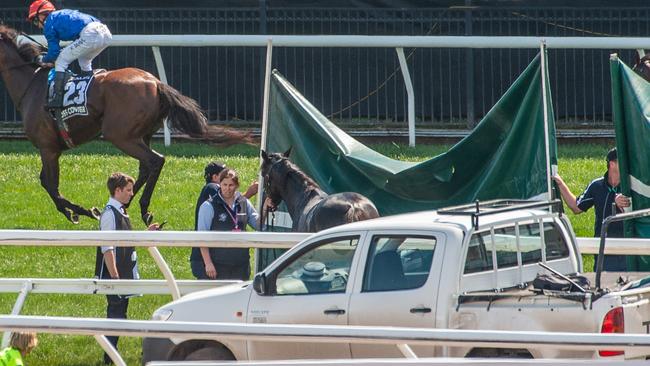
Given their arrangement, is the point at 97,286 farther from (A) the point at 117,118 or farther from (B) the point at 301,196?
(A) the point at 117,118

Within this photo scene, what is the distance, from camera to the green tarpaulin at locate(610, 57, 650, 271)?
1005 centimetres

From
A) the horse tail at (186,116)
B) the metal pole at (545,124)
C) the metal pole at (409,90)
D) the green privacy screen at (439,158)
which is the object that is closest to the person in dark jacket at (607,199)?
the metal pole at (545,124)

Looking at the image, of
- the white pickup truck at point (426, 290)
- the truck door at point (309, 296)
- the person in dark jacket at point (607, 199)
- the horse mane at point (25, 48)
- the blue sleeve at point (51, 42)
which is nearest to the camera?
the white pickup truck at point (426, 290)

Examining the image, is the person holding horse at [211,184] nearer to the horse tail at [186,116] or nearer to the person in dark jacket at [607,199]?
the horse tail at [186,116]

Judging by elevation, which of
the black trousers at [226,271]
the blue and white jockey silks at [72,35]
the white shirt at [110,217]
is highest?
the blue and white jockey silks at [72,35]

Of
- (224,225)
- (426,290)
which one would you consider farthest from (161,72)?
(426,290)

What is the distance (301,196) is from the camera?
37.8 feet

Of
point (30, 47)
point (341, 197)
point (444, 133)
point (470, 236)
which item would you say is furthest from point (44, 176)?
point (470, 236)

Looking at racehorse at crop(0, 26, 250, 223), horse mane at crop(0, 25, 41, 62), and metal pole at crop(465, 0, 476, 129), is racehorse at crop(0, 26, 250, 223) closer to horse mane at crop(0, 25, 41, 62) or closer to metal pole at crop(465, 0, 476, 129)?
horse mane at crop(0, 25, 41, 62)

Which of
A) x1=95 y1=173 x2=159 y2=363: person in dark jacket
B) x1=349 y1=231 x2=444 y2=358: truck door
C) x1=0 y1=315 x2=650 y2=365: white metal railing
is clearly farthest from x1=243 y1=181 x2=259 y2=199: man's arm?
x1=0 y1=315 x2=650 y2=365: white metal railing

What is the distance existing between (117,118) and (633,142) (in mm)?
5503

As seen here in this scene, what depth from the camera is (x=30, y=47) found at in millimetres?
14141

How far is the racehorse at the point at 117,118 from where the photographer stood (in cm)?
1362

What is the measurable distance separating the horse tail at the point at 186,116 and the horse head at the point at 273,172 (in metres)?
2.06
